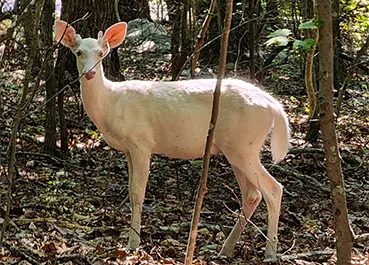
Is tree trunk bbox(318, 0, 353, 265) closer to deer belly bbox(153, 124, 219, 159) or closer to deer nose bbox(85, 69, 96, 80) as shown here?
deer belly bbox(153, 124, 219, 159)

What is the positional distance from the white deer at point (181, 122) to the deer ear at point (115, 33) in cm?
1

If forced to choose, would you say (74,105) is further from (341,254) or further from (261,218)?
(341,254)

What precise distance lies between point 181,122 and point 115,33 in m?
1.07

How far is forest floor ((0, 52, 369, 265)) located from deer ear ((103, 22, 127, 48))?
1.19 meters

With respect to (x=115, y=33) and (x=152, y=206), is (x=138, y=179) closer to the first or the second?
(x=152, y=206)

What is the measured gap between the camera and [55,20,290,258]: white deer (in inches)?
214

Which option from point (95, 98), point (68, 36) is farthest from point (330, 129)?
point (68, 36)

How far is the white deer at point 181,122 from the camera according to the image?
543cm

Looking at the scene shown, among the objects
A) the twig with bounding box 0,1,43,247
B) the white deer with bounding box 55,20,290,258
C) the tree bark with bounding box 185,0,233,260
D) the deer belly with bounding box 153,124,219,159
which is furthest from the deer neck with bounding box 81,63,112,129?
the tree bark with bounding box 185,0,233,260

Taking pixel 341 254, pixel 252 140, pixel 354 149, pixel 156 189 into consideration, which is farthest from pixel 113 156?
pixel 341 254

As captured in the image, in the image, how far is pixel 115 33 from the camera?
230 inches

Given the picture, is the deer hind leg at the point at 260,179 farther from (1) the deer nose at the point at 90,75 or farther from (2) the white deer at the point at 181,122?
(1) the deer nose at the point at 90,75

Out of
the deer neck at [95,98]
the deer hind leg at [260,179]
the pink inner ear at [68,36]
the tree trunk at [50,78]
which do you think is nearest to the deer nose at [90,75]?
the deer neck at [95,98]

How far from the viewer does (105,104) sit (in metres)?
5.60
